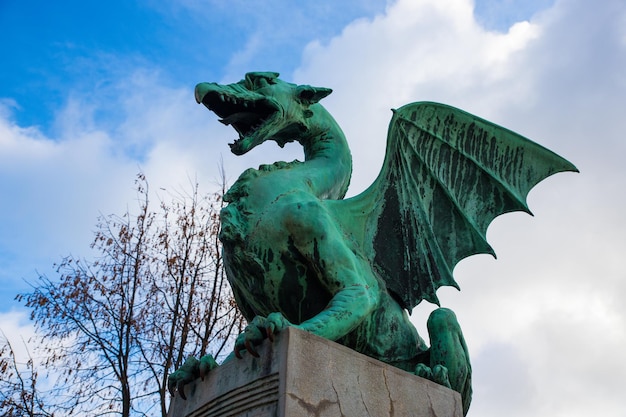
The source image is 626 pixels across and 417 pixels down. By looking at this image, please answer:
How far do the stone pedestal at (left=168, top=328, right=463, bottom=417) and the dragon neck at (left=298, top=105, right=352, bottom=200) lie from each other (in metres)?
1.37

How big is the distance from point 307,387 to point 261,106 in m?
1.97

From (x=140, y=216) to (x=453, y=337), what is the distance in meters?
9.23

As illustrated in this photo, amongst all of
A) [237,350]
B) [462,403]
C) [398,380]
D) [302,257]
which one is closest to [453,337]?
[462,403]

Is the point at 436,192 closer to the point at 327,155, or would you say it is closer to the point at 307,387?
the point at 327,155

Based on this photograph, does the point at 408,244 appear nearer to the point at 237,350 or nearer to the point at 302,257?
the point at 302,257

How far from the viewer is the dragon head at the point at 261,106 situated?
418cm

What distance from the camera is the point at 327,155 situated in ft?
15.0

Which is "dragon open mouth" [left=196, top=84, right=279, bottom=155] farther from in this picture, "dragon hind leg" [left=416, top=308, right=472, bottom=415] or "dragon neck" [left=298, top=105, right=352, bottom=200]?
"dragon hind leg" [left=416, top=308, right=472, bottom=415]

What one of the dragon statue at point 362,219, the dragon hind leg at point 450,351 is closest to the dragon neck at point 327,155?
the dragon statue at point 362,219

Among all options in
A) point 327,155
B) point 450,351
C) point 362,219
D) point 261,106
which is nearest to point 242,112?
point 261,106

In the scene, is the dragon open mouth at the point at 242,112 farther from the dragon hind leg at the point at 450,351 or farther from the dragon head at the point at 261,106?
the dragon hind leg at the point at 450,351

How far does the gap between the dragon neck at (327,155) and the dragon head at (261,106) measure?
8cm

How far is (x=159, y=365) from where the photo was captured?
10.7 m

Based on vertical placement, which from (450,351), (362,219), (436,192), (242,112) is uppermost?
(242,112)
